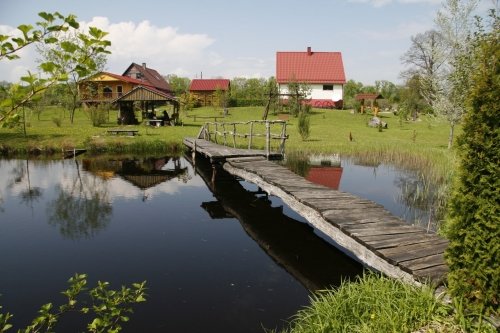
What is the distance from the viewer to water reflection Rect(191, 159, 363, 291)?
6859mm

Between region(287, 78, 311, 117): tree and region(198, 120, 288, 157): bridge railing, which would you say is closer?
region(198, 120, 288, 157): bridge railing

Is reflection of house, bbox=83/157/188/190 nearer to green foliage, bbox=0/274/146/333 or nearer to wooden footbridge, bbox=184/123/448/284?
wooden footbridge, bbox=184/123/448/284

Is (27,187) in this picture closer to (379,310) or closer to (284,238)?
(284,238)

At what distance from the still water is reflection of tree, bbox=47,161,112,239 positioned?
0.11 feet

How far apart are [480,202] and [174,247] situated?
244 inches

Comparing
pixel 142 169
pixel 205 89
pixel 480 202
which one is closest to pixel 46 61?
pixel 480 202

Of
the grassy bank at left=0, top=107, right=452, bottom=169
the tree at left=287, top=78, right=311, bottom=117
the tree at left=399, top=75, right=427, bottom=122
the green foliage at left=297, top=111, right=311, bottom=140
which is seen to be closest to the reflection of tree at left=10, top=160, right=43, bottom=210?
the grassy bank at left=0, top=107, right=452, bottom=169

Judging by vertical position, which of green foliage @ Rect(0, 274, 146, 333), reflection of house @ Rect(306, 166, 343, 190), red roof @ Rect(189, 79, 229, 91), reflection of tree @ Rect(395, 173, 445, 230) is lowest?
reflection of tree @ Rect(395, 173, 445, 230)

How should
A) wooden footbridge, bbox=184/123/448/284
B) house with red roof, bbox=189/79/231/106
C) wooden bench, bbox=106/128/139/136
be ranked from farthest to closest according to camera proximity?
house with red roof, bbox=189/79/231/106 < wooden bench, bbox=106/128/139/136 < wooden footbridge, bbox=184/123/448/284

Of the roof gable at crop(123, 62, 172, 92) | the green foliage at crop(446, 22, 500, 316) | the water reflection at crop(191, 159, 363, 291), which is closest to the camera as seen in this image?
the green foliage at crop(446, 22, 500, 316)

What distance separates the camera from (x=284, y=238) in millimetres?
8727

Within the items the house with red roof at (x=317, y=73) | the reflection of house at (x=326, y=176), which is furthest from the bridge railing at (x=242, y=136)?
the house with red roof at (x=317, y=73)

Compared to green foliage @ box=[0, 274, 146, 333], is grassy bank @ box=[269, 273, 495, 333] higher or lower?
lower

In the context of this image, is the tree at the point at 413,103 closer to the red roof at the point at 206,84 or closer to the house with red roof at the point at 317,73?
the house with red roof at the point at 317,73
